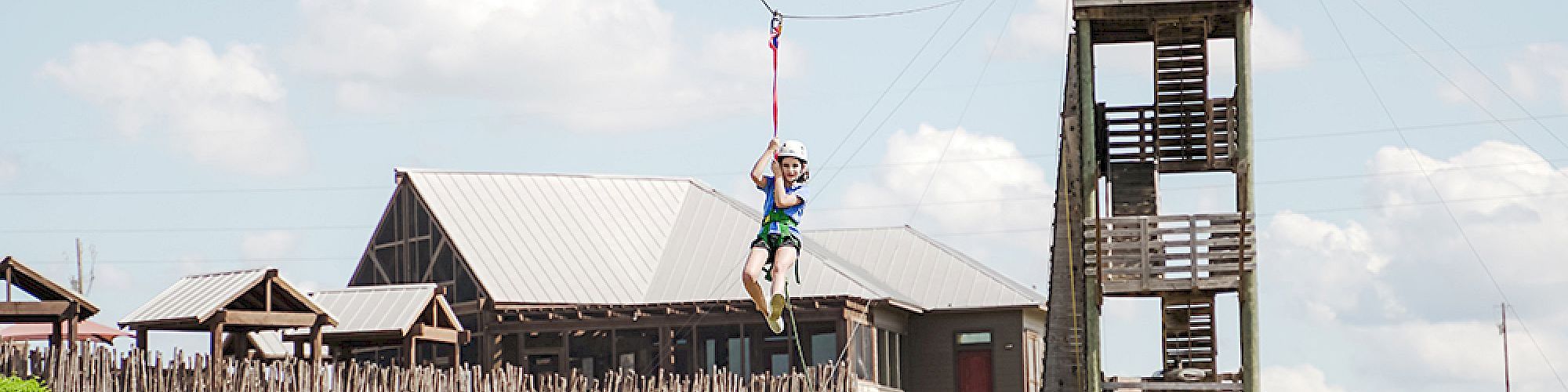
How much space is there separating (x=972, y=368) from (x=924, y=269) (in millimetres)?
2710

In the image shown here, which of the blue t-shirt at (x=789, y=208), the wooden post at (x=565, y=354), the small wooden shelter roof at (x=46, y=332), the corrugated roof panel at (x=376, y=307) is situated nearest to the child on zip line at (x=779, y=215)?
the blue t-shirt at (x=789, y=208)

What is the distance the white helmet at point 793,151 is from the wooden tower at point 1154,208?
1186 cm

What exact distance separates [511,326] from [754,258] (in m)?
24.7

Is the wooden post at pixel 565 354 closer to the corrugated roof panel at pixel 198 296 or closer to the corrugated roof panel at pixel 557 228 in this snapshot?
the corrugated roof panel at pixel 557 228

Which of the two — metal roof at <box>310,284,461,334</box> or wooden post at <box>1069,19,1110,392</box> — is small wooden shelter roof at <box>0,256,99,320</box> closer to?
metal roof at <box>310,284,461,334</box>

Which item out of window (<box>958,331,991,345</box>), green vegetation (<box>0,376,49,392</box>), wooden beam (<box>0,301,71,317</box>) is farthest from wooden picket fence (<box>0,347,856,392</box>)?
window (<box>958,331,991,345</box>)

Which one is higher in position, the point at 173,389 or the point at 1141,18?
the point at 1141,18

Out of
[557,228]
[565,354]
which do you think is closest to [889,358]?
[565,354]

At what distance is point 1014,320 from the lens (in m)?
37.9

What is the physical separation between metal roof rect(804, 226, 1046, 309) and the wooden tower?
36.5 ft

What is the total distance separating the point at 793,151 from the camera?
12.5m

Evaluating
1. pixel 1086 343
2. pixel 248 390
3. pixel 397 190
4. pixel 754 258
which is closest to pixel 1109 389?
pixel 1086 343

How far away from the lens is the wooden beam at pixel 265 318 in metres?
27.3

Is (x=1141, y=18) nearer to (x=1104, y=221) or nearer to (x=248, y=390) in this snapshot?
(x=1104, y=221)
